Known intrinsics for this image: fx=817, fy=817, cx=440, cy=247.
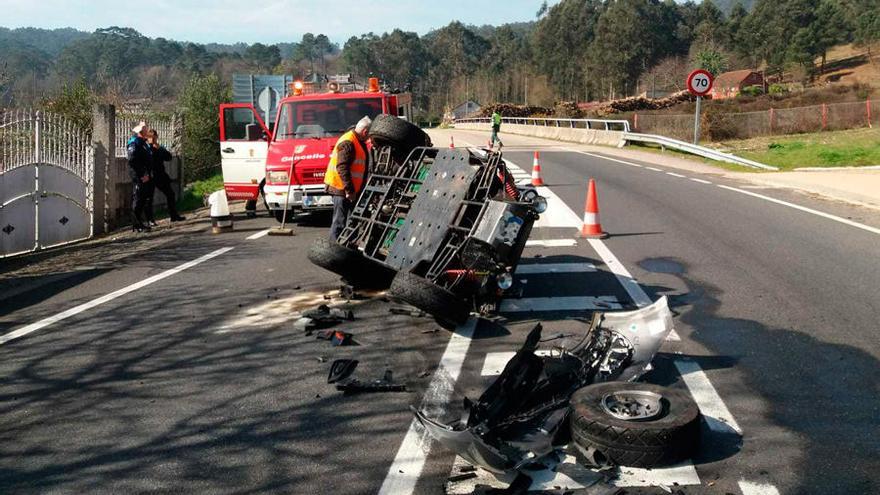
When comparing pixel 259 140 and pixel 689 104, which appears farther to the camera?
pixel 689 104

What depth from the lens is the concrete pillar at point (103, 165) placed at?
591 inches

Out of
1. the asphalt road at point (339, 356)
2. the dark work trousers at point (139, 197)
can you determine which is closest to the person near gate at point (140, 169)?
the dark work trousers at point (139, 197)

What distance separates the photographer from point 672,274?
897 centimetres

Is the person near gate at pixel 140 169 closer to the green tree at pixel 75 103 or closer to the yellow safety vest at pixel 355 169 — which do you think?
the yellow safety vest at pixel 355 169

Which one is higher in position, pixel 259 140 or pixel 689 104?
pixel 689 104

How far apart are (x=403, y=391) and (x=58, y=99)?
65.5 feet

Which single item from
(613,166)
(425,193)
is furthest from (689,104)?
(425,193)

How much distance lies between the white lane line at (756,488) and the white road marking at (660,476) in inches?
8.4

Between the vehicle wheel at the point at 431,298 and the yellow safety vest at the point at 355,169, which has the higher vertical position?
the yellow safety vest at the point at 355,169

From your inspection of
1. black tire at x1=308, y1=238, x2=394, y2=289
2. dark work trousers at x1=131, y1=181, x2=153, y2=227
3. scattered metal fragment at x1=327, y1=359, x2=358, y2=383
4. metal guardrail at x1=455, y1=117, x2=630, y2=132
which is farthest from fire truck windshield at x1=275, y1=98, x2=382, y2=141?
metal guardrail at x1=455, y1=117, x2=630, y2=132

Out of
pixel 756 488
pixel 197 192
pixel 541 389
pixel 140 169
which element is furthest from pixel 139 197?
pixel 756 488

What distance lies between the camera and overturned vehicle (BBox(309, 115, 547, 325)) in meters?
6.76

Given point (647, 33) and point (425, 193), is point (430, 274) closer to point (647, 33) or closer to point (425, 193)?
point (425, 193)

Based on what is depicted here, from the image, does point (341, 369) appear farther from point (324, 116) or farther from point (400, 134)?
point (324, 116)
